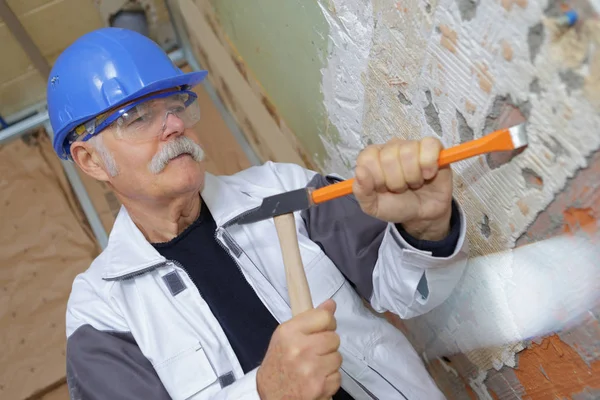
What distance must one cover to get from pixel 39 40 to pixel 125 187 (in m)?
1.48

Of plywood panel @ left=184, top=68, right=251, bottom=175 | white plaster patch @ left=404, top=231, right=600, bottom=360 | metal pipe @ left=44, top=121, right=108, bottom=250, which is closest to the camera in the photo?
white plaster patch @ left=404, top=231, right=600, bottom=360

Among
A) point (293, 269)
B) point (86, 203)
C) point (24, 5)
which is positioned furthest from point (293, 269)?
point (24, 5)

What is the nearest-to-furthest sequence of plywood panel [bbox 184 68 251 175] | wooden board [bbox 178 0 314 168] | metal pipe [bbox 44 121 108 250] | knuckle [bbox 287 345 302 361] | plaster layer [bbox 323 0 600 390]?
plaster layer [bbox 323 0 600 390], knuckle [bbox 287 345 302 361], wooden board [bbox 178 0 314 168], metal pipe [bbox 44 121 108 250], plywood panel [bbox 184 68 251 175]

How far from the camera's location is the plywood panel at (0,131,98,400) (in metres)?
2.14

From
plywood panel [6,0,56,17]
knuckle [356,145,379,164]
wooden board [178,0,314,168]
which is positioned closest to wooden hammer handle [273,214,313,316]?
knuckle [356,145,379,164]

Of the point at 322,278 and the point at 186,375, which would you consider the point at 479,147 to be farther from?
the point at 186,375

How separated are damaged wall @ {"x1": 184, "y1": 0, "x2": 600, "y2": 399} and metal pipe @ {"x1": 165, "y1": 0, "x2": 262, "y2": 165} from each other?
1141 millimetres

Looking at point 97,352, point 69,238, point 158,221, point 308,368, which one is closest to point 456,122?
point 308,368

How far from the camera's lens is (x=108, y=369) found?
1169 mm

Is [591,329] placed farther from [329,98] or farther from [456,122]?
[329,98]

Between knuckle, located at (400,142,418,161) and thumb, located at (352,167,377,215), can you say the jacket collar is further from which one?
knuckle, located at (400,142,418,161)

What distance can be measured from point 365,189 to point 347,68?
499 mm

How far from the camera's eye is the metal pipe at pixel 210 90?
2.54 meters

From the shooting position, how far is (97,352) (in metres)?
1.20
